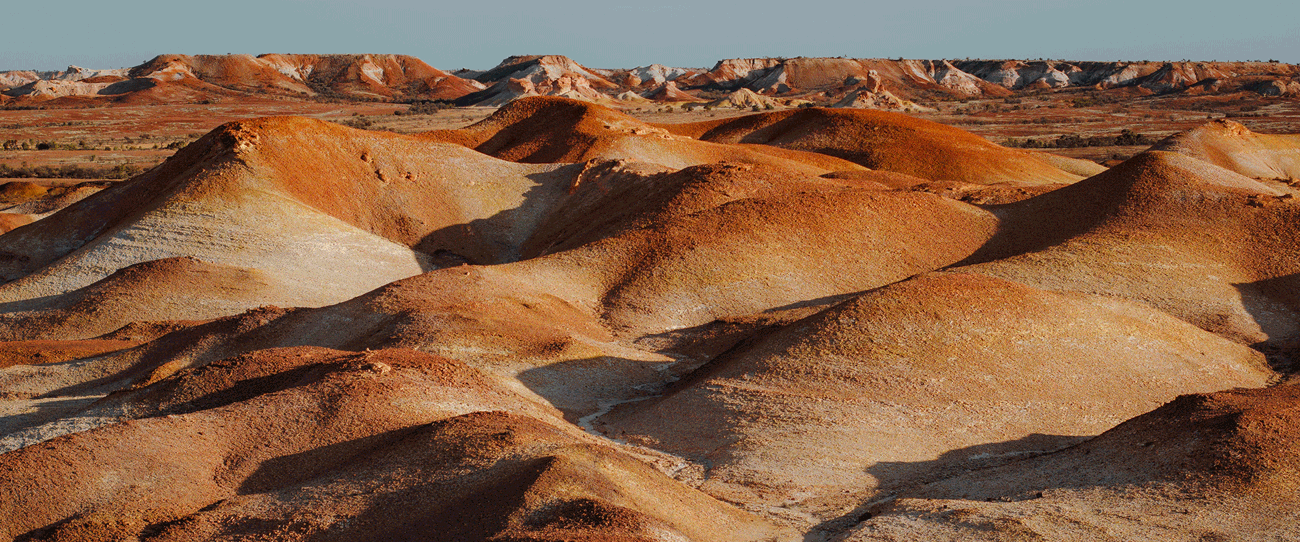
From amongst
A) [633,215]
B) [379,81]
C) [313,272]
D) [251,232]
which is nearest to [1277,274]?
[633,215]

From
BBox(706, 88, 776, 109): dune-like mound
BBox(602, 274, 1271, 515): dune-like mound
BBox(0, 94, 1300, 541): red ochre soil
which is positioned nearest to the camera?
BBox(0, 94, 1300, 541): red ochre soil

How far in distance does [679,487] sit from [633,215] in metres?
13.4

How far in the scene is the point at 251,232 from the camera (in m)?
24.2

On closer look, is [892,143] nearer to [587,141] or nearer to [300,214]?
[587,141]

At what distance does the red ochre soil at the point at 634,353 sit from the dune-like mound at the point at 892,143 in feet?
26.6

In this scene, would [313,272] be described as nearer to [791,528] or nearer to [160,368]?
[160,368]

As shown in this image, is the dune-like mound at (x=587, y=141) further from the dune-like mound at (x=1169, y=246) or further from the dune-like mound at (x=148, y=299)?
the dune-like mound at (x=148, y=299)

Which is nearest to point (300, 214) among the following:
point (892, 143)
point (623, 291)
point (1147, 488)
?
point (623, 291)

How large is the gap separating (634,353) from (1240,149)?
95.5 ft

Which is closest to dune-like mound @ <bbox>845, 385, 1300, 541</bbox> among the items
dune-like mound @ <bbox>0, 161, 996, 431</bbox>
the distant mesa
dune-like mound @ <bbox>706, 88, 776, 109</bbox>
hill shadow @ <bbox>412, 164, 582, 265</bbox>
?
dune-like mound @ <bbox>0, 161, 996, 431</bbox>

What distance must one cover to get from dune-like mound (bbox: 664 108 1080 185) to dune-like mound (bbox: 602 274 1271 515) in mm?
19844

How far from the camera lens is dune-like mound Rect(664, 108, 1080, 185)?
37.0 metres

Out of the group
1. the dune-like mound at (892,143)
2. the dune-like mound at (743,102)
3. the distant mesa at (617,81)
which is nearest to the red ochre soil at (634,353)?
the dune-like mound at (892,143)

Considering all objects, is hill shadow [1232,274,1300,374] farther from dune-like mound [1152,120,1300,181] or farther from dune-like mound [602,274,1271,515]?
dune-like mound [1152,120,1300,181]
